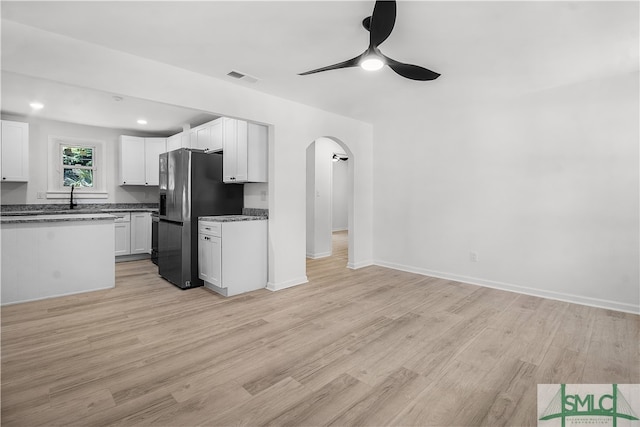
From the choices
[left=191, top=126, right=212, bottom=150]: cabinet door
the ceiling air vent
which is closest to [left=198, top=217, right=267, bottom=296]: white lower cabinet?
[left=191, top=126, right=212, bottom=150]: cabinet door

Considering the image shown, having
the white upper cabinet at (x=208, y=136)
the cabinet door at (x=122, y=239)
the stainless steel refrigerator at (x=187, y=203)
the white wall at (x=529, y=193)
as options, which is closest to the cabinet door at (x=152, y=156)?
the cabinet door at (x=122, y=239)

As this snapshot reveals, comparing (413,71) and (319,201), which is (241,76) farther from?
(319,201)

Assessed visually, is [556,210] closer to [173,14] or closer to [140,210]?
[173,14]

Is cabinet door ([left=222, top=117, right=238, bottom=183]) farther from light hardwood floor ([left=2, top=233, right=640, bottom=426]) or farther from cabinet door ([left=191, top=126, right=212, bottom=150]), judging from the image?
light hardwood floor ([left=2, top=233, right=640, bottom=426])

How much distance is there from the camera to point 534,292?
374cm

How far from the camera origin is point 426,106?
436cm

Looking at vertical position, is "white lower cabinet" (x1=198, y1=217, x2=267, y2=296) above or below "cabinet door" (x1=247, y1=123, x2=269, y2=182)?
below

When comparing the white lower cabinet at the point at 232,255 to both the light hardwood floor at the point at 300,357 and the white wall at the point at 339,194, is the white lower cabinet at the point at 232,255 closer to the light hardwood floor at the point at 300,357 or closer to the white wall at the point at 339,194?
the light hardwood floor at the point at 300,357

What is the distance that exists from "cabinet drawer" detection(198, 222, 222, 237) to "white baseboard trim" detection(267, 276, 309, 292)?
0.92m

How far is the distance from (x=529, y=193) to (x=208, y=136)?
4.40m

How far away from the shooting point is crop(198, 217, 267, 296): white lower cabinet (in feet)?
11.8

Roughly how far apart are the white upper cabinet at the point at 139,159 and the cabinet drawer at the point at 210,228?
9.67ft

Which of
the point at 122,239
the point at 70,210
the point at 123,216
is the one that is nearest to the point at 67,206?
the point at 70,210

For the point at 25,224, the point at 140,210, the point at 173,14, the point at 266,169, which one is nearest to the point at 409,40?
the point at 173,14
